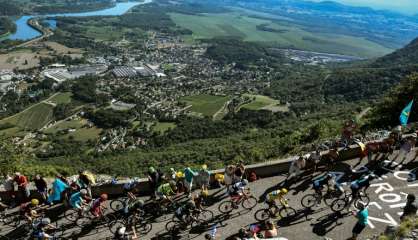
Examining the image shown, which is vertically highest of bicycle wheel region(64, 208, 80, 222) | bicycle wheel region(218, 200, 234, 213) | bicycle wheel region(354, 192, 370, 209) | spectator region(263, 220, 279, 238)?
bicycle wheel region(354, 192, 370, 209)

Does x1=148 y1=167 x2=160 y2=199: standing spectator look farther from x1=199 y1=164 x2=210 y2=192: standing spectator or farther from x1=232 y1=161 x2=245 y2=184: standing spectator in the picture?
x1=232 y1=161 x2=245 y2=184: standing spectator

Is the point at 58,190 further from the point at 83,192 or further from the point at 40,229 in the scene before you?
the point at 40,229

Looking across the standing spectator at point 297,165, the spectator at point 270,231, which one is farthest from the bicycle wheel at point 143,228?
the standing spectator at point 297,165

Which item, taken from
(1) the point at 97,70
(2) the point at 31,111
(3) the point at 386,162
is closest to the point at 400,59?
(1) the point at 97,70

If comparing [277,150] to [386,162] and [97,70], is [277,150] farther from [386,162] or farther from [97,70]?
[97,70]

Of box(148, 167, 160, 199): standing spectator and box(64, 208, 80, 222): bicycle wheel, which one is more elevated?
box(148, 167, 160, 199): standing spectator

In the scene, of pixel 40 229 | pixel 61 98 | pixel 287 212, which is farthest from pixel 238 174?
pixel 61 98

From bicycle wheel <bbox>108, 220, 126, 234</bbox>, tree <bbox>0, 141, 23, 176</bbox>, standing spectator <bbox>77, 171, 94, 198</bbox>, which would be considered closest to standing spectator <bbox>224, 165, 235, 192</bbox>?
bicycle wheel <bbox>108, 220, 126, 234</bbox>
